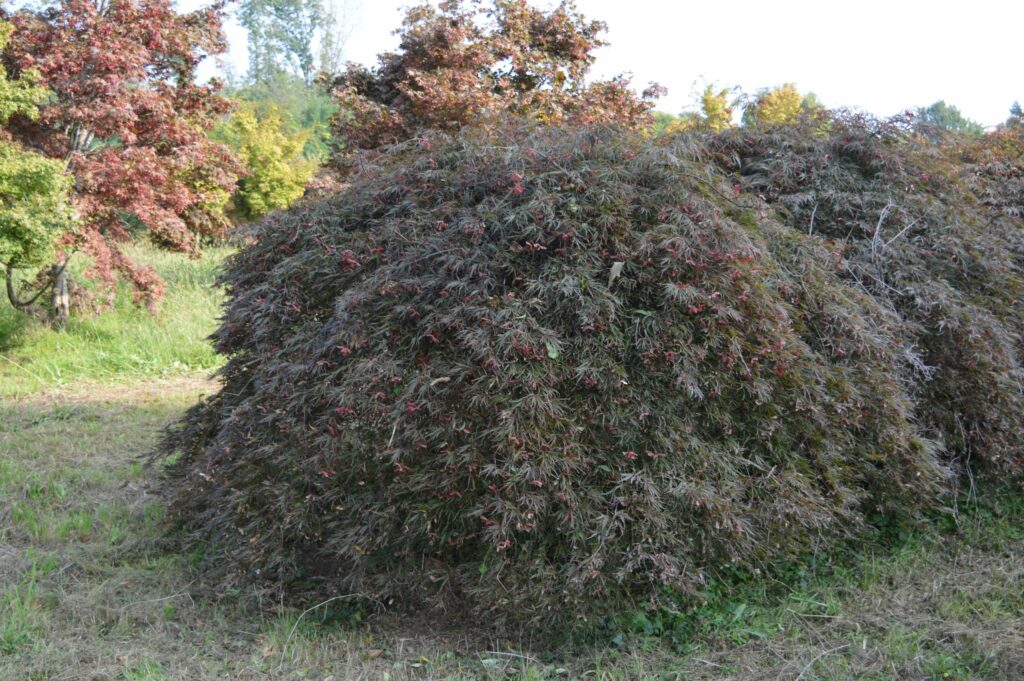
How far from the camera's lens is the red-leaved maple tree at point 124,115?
9.12m

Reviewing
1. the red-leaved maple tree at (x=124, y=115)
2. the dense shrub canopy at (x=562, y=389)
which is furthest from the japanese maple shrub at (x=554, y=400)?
the red-leaved maple tree at (x=124, y=115)

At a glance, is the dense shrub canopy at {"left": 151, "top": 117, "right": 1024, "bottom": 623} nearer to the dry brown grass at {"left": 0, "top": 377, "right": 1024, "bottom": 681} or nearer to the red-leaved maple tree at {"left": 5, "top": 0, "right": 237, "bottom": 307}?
the dry brown grass at {"left": 0, "top": 377, "right": 1024, "bottom": 681}

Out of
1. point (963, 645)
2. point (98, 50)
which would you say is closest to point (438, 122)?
point (98, 50)

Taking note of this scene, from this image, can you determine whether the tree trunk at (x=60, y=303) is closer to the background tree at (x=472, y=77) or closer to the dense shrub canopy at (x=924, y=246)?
the background tree at (x=472, y=77)

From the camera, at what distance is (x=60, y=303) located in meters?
10.6

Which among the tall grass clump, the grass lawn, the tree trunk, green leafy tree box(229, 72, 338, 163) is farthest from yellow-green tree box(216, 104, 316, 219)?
the grass lawn

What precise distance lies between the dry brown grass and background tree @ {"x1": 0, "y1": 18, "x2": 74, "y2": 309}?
4573 millimetres

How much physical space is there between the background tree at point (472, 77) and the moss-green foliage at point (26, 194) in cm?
339

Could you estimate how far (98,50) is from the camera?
353 inches

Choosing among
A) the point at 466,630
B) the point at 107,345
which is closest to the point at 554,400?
the point at 466,630

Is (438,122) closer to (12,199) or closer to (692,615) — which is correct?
(12,199)

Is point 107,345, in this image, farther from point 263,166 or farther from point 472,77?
point 263,166

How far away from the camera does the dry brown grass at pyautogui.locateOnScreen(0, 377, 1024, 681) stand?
325 cm

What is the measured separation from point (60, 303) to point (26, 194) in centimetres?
264
